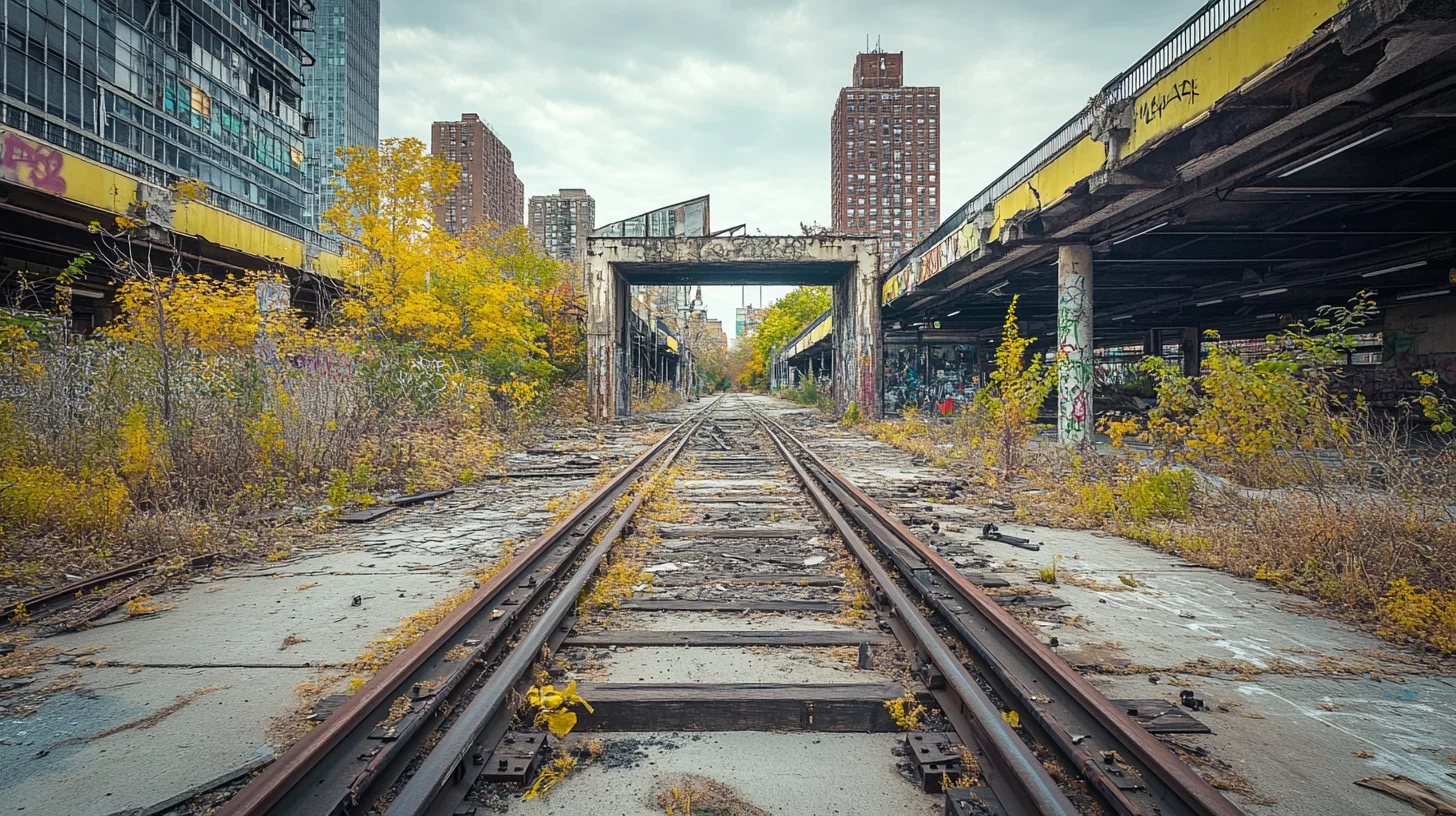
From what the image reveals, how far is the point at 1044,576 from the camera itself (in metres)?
4.95

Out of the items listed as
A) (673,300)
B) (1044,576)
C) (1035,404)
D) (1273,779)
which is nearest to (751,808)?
(1273,779)

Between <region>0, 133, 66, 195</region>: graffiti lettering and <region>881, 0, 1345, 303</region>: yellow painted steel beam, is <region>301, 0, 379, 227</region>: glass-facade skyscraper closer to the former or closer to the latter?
<region>0, 133, 66, 195</region>: graffiti lettering

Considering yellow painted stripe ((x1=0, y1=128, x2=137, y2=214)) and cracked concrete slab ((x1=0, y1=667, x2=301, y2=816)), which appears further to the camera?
yellow painted stripe ((x1=0, y1=128, x2=137, y2=214))

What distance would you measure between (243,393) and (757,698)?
24.2 feet

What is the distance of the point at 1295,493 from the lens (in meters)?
5.72

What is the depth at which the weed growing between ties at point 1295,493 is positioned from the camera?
14.6 ft

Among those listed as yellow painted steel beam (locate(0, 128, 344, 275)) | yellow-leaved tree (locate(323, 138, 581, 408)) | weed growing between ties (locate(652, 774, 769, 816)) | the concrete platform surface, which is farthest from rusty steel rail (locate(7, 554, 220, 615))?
yellow painted steel beam (locate(0, 128, 344, 275))

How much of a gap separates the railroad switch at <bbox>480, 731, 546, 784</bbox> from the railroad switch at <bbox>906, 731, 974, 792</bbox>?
1296 mm

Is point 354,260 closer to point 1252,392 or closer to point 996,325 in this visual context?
point 1252,392

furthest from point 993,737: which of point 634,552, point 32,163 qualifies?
point 32,163

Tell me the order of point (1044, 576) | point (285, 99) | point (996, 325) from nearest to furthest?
point (1044, 576) → point (996, 325) → point (285, 99)

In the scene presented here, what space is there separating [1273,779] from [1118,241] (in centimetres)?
1181

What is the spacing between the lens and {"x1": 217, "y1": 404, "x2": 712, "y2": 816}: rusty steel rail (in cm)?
208

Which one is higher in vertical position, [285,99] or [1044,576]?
[285,99]
